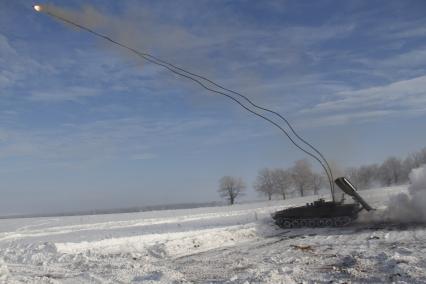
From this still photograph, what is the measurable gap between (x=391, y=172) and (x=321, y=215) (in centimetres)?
6825

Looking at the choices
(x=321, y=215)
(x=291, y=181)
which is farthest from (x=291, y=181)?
(x=321, y=215)

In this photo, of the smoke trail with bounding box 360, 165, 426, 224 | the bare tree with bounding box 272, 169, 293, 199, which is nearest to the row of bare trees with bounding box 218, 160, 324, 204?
the bare tree with bounding box 272, 169, 293, 199

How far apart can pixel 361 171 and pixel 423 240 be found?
70960 mm

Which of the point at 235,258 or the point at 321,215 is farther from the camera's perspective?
the point at 321,215

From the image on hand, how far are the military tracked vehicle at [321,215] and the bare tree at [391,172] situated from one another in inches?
2550

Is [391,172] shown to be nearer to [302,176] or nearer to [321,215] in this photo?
[302,176]

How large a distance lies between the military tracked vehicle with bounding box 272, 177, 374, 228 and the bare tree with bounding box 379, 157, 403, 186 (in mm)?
64767

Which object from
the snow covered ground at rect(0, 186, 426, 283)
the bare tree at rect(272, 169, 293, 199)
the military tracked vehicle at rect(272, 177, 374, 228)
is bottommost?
the snow covered ground at rect(0, 186, 426, 283)

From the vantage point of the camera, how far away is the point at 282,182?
9112cm

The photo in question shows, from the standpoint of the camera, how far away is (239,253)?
1521cm

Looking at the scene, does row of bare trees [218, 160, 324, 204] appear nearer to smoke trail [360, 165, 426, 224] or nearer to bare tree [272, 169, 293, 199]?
bare tree [272, 169, 293, 199]

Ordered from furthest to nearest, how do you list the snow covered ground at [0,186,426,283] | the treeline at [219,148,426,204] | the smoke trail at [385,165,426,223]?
1. the treeline at [219,148,426,204]
2. the smoke trail at [385,165,426,223]
3. the snow covered ground at [0,186,426,283]

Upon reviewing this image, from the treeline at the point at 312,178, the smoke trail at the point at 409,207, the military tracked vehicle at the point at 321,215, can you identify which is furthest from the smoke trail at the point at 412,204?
the treeline at the point at 312,178

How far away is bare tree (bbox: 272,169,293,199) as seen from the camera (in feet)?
297
